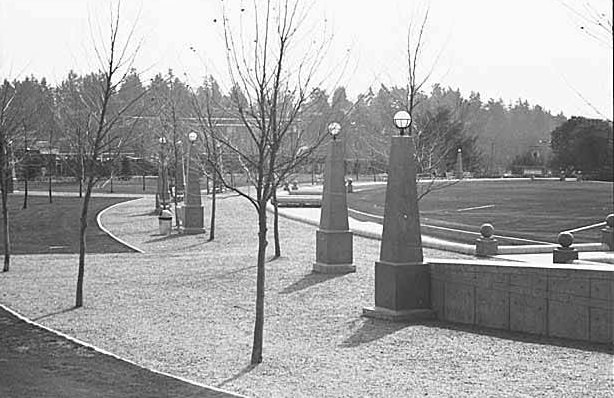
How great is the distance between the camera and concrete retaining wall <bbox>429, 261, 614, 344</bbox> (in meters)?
10.7

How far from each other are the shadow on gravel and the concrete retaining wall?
104mm

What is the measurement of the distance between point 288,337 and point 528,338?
9.99 ft

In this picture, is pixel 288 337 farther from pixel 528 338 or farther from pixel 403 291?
pixel 528 338

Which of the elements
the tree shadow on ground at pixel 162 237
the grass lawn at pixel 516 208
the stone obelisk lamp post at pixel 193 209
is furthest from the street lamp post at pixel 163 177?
the tree shadow on ground at pixel 162 237

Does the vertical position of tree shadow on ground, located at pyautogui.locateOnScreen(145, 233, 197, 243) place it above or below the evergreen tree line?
below

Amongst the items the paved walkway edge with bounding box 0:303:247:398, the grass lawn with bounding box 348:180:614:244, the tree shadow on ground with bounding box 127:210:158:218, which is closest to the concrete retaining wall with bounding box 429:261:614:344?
the paved walkway edge with bounding box 0:303:247:398

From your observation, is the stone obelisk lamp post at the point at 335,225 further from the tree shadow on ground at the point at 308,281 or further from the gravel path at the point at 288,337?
the gravel path at the point at 288,337

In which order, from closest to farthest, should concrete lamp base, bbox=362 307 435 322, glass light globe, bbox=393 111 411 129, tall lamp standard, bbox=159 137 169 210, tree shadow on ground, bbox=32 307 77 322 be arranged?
concrete lamp base, bbox=362 307 435 322, glass light globe, bbox=393 111 411 129, tree shadow on ground, bbox=32 307 77 322, tall lamp standard, bbox=159 137 169 210

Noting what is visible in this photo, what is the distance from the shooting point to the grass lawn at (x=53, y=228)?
27314 mm

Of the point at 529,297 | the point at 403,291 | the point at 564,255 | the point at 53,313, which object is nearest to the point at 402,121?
the point at 403,291

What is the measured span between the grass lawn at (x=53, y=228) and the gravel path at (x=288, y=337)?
6.07 m

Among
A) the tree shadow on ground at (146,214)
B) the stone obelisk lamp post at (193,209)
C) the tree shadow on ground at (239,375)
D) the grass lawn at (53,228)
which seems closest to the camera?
the tree shadow on ground at (239,375)

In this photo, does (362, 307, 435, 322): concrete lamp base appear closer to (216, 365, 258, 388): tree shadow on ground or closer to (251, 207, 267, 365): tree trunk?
(251, 207, 267, 365): tree trunk

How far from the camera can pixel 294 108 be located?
11297mm
